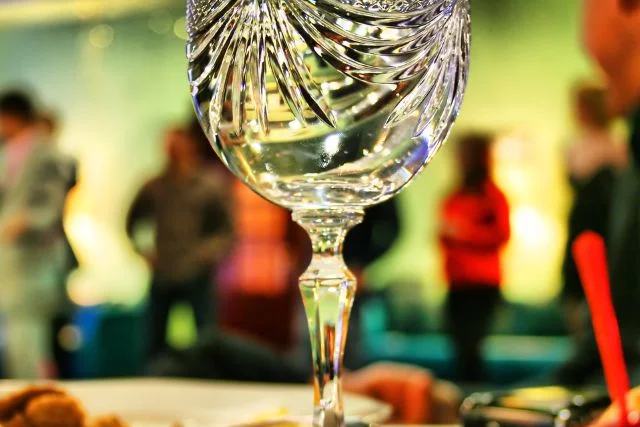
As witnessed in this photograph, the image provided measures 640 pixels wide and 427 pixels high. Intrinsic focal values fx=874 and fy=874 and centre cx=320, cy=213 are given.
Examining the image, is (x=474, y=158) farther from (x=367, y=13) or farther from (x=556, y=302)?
(x=367, y=13)

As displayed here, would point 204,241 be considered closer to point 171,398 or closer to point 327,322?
point 171,398

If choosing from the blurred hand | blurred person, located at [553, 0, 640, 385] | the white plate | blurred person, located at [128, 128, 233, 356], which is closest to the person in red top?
blurred person, located at [128, 128, 233, 356]

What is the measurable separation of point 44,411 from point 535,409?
0.67 feet

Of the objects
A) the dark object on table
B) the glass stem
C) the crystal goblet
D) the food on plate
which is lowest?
the dark object on table

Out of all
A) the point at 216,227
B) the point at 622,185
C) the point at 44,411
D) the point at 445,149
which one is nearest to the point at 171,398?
the point at 44,411

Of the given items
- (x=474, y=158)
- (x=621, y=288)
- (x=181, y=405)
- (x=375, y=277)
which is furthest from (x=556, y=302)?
(x=181, y=405)

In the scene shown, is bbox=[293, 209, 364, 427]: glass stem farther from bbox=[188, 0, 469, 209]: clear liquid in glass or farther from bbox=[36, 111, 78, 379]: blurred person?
bbox=[36, 111, 78, 379]: blurred person

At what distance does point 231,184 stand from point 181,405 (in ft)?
9.07

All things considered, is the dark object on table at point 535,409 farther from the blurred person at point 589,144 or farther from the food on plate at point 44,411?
the blurred person at point 589,144

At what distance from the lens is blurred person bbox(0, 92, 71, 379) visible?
9.12 feet

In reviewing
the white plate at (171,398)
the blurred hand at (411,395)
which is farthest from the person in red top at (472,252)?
the white plate at (171,398)

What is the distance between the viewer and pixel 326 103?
27 centimetres

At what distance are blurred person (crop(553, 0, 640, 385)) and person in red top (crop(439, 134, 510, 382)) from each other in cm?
196

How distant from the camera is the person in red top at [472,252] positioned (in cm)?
304
